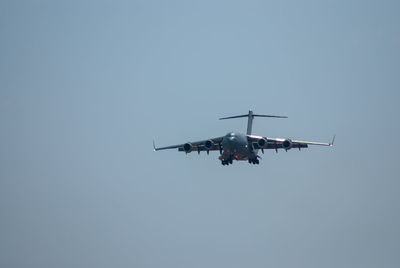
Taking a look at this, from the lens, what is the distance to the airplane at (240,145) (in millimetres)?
58469

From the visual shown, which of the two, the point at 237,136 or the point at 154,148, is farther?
the point at 154,148

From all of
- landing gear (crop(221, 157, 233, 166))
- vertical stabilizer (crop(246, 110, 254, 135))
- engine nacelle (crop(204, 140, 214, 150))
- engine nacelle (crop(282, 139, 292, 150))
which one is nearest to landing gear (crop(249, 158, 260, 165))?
landing gear (crop(221, 157, 233, 166))

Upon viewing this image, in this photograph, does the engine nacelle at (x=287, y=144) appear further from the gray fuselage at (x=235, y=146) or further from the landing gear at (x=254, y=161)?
the gray fuselage at (x=235, y=146)

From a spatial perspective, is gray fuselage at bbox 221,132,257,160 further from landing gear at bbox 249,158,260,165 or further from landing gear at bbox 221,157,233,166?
landing gear at bbox 249,158,260,165

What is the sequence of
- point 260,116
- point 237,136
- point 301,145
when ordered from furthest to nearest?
point 260,116
point 301,145
point 237,136

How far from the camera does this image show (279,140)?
62.1 meters

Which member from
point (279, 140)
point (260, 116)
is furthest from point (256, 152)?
point (260, 116)

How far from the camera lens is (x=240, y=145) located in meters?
58.5

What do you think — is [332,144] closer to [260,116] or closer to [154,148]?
[260,116]

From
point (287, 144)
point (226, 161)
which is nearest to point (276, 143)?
point (287, 144)

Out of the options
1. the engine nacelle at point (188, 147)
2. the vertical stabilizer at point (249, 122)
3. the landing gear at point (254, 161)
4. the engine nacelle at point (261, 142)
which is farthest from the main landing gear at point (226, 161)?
the vertical stabilizer at point (249, 122)

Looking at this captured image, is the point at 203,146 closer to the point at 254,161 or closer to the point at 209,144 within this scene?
the point at 209,144

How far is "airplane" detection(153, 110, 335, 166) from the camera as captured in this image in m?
58.5

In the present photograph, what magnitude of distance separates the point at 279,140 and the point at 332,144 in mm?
5260
